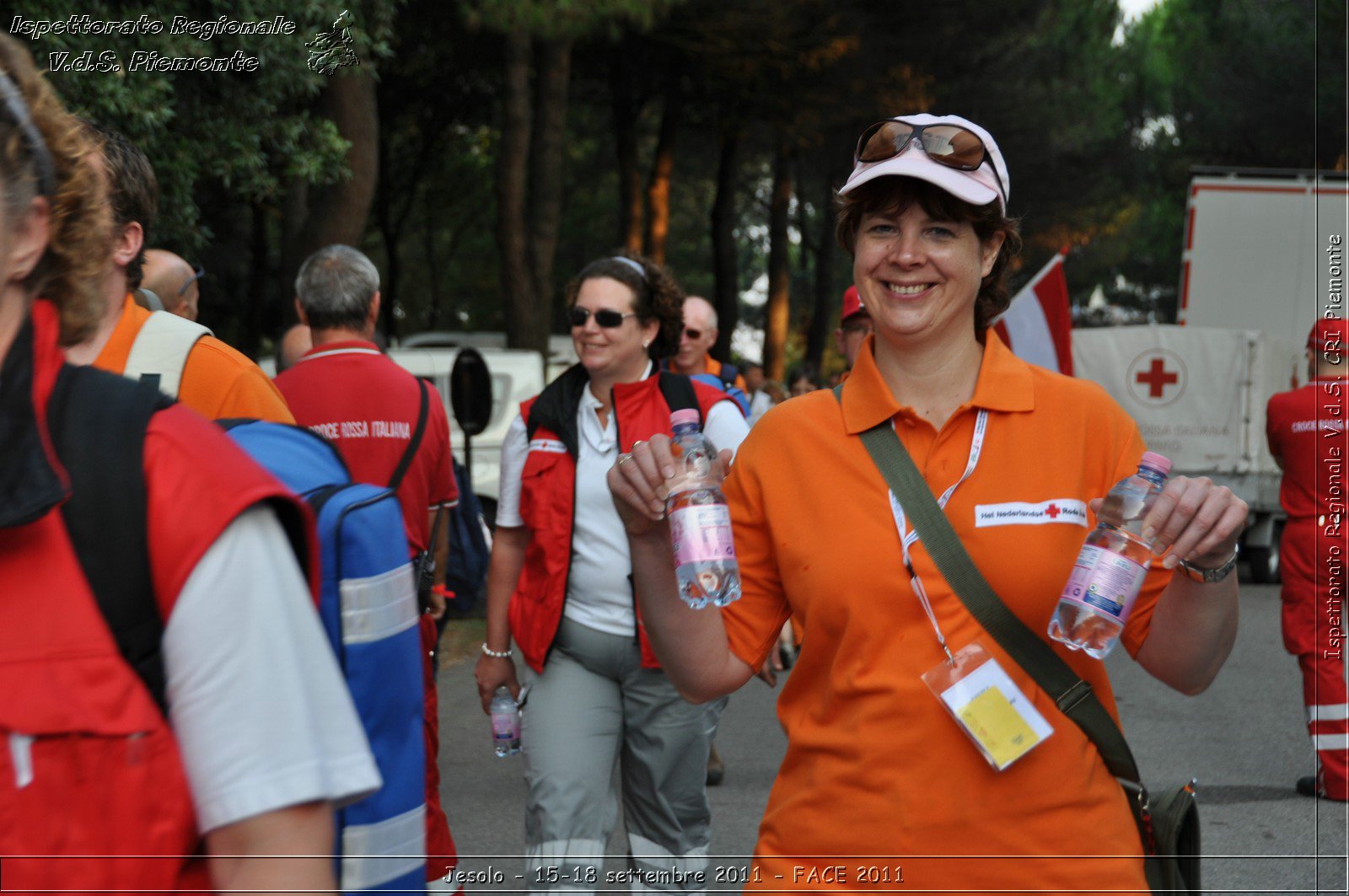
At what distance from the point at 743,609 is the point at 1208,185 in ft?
57.2

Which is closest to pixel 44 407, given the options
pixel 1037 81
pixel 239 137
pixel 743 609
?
pixel 743 609

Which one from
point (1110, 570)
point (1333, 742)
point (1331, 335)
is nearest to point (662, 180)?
point (1331, 335)

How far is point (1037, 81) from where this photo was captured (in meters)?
35.3

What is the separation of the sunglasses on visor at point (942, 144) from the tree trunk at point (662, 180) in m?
22.7

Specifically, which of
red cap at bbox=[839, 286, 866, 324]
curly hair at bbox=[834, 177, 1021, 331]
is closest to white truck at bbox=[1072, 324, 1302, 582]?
red cap at bbox=[839, 286, 866, 324]

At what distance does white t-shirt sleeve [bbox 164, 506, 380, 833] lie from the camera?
1.40 meters

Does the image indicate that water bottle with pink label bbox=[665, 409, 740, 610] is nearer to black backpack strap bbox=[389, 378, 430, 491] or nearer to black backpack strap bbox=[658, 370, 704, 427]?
black backpack strap bbox=[658, 370, 704, 427]

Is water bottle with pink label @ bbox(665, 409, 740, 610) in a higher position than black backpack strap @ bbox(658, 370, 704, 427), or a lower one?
lower

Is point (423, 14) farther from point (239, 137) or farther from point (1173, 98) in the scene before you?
point (1173, 98)

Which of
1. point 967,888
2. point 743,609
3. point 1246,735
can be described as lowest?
point 1246,735

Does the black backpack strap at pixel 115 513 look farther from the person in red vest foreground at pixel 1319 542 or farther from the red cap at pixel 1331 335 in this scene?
the red cap at pixel 1331 335

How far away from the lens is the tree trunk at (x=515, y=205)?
762 inches

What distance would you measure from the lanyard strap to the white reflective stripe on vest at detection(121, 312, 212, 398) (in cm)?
157

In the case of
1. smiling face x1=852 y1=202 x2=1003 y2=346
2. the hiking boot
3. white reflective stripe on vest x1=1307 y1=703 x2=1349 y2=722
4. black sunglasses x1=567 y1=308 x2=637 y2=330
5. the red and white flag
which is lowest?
the hiking boot
